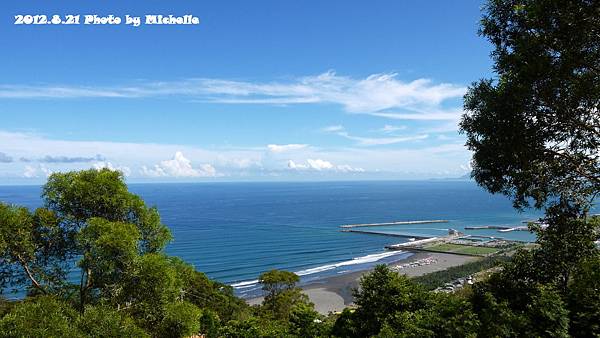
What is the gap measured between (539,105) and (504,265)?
8.20 metres

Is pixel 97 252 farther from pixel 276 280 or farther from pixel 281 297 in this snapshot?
pixel 276 280

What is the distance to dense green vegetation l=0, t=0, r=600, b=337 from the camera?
7734 mm

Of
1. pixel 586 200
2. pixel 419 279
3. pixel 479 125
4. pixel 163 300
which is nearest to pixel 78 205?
pixel 163 300

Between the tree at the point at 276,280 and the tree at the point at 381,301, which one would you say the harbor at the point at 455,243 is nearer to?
the tree at the point at 276,280

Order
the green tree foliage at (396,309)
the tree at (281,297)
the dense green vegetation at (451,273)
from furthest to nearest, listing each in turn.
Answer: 1. the dense green vegetation at (451,273)
2. the tree at (281,297)
3. the green tree foliage at (396,309)

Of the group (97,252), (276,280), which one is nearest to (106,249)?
(97,252)

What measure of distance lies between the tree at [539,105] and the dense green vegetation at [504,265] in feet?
0.08

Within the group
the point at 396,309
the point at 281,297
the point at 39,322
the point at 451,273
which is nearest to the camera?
the point at 39,322

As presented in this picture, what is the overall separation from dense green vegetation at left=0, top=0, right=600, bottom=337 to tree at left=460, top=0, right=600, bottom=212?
0.08 feet

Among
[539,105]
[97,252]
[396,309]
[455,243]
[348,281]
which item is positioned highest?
[539,105]

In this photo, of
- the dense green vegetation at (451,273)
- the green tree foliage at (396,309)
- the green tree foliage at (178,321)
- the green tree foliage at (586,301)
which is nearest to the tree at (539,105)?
the green tree foliage at (586,301)

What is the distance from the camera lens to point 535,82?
793 cm

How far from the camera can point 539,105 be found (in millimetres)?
8375

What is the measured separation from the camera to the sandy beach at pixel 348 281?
47.9m
